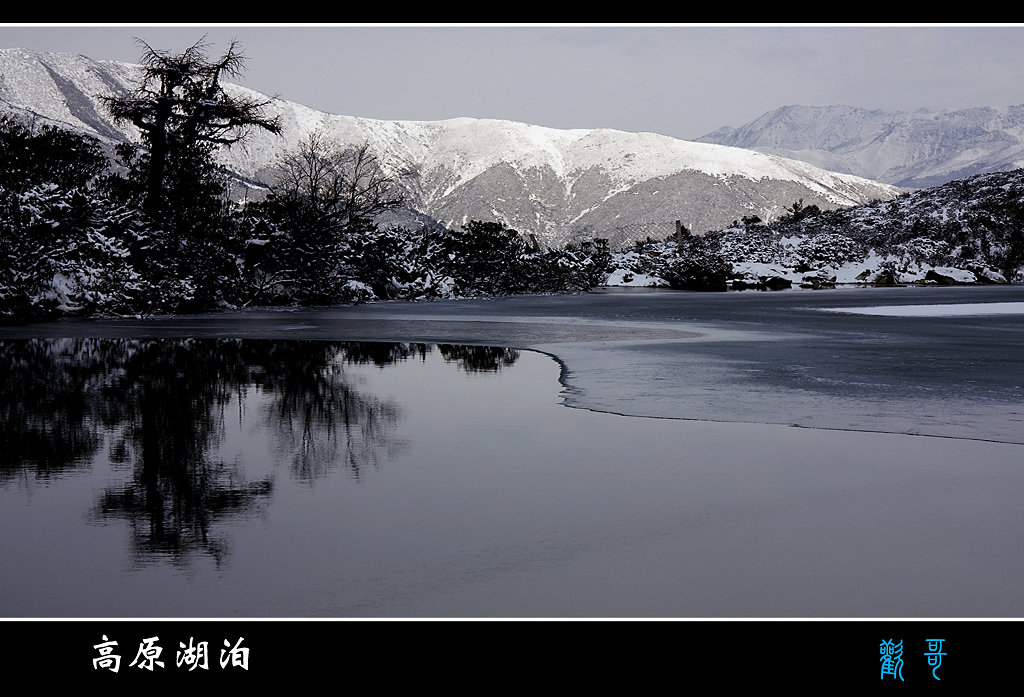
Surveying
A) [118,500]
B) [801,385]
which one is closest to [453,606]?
[118,500]

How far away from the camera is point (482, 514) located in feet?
19.5

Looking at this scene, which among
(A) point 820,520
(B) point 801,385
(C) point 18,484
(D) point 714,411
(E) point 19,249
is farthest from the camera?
(E) point 19,249

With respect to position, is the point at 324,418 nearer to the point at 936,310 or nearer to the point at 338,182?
the point at 936,310

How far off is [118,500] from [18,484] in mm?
930

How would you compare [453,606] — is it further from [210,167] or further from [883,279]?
[883,279]

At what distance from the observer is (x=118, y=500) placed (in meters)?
6.32

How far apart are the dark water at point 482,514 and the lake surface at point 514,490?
20 mm

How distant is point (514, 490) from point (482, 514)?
67cm

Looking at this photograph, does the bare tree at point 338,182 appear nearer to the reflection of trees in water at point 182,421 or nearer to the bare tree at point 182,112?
the bare tree at point 182,112

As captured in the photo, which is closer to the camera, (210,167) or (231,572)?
(231,572)

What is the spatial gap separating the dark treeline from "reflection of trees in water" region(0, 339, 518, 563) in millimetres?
9699

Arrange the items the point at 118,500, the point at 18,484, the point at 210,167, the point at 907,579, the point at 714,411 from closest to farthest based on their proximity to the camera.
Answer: the point at 907,579
the point at 118,500
the point at 18,484
the point at 714,411
the point at 210,167

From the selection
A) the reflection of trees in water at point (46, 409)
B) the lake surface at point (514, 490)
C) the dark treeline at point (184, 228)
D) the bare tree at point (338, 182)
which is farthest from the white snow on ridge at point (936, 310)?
the reflection of trees in water at point (46, 409)

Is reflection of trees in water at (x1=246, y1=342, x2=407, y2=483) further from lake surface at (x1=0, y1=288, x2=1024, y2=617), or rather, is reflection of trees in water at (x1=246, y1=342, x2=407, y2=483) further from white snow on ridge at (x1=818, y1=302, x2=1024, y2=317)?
white snow on ridge at (x1=818, y1=302, x2=1024, y2=317)
